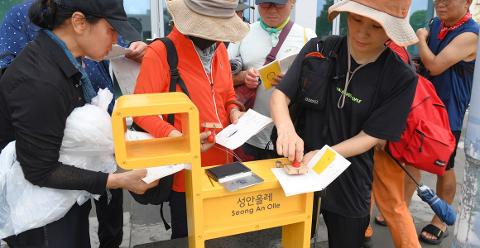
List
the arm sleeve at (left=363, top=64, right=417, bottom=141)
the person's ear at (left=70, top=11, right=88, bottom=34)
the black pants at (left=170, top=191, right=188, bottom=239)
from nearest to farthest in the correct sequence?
the person's ear at (left=70, top=11, right=88, bottom=34) → the arm sleeve at (left=363, top=64, right=417, bottom=141) → the black pants at (left=170, top=191, right=188, bottom=239)

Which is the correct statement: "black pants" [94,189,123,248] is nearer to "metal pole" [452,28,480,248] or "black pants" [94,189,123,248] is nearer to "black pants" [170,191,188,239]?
"black pants" [170,191,188,239]

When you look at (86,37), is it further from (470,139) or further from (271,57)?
(470,139)

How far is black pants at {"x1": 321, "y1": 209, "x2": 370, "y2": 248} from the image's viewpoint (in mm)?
1592

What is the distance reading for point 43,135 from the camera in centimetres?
120

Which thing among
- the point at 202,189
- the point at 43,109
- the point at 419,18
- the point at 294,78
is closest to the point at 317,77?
the point at 294,78

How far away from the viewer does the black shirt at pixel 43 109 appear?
1.18 metres

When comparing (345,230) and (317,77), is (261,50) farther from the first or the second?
(345,230)

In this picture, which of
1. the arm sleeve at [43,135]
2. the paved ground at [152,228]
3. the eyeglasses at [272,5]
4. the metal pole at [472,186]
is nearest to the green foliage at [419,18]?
the paved ground at [152,228]

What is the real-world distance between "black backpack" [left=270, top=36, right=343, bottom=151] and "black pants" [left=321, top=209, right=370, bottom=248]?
327 mm

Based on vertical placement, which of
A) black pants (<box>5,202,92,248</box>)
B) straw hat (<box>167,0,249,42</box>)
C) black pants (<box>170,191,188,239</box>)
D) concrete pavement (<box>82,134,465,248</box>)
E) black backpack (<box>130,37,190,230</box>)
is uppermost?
straw hat (<box>167,0,249,42</box>)

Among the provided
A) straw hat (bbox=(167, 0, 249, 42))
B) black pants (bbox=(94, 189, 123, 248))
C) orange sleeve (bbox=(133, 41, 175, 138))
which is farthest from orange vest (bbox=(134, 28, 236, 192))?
black pants (bbox=(94, 189, 123, 248))

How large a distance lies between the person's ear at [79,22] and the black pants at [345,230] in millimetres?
1192

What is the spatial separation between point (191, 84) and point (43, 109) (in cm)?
Result: 65

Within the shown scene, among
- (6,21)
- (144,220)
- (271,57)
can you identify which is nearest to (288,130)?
(271,57)
